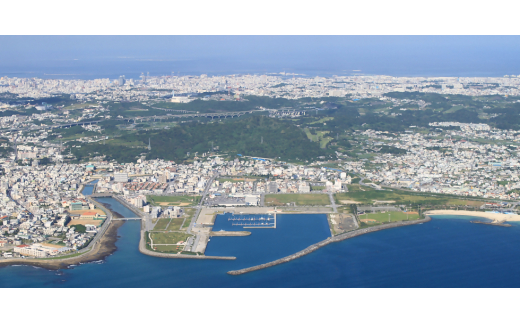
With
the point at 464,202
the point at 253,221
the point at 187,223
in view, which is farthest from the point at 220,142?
the point at 464,202

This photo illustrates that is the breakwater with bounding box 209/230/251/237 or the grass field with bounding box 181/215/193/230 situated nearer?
the breakwater with bounding box 209/230/251/237

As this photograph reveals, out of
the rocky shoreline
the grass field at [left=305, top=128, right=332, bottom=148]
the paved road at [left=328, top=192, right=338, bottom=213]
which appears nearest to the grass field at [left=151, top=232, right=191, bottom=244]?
the rocky shoreline

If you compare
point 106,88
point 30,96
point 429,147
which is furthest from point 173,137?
point 106,88

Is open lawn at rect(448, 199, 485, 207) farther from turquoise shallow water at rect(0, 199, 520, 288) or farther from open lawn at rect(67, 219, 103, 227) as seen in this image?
open lawn at rect(67, 219, 103, 227)

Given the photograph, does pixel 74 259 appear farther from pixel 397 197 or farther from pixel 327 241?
pixel 397 197

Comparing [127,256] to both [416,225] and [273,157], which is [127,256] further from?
[273,157]

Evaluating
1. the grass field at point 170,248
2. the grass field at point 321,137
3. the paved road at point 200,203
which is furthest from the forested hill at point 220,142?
the grass field at point 170,248
